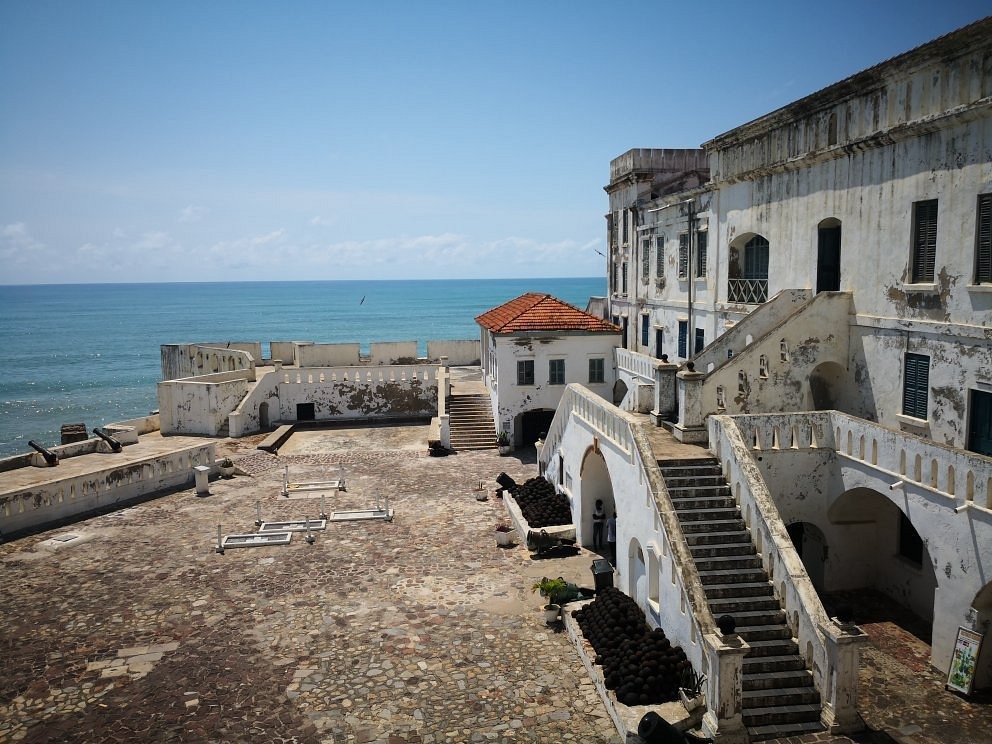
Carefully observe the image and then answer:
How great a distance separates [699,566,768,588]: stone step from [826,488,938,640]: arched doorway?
4001mm

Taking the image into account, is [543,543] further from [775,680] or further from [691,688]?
[775,680]

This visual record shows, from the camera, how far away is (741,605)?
12969mm

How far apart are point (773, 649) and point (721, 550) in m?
2.03

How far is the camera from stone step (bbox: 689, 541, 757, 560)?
1375 centimetres

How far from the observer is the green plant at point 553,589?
53.6 feet

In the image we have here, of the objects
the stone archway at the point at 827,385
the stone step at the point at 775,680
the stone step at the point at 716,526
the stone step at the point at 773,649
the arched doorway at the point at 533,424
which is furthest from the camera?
the arched doorway at the point at 533,424

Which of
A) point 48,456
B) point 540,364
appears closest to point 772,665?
point 540,364

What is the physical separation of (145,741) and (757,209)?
21.1 meters

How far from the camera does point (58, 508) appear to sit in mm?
22875

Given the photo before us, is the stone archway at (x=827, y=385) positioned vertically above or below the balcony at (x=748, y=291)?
below

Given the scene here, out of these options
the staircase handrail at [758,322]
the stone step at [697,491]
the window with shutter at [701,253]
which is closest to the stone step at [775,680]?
the stone step at [697,491]

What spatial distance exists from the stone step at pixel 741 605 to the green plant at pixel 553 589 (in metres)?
4.13

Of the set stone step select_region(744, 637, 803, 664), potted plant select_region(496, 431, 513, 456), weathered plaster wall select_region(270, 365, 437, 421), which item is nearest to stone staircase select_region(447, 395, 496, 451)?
potted plant select_region(496, 431, 513, 456)

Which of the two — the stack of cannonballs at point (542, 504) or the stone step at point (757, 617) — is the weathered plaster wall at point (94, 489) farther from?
the stone step at point (757, 617)
